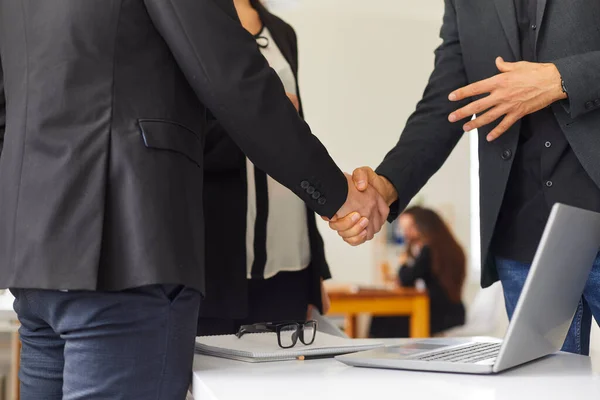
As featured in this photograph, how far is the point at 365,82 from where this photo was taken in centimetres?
645

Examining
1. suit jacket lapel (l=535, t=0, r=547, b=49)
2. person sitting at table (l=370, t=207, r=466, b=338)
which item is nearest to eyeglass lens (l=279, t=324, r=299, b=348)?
suit jacket lapel (l=535, t=0, r=547, b=49)

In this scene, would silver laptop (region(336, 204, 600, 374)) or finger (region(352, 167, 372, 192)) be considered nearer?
silver laptop (region(336, 204, 600, 374))

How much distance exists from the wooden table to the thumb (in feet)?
10.5

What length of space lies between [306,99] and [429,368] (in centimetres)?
545

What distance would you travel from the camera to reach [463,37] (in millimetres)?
1542

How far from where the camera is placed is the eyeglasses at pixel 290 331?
119cm

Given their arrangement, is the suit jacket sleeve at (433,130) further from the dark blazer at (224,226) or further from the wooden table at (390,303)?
the wooden table at (390,303)

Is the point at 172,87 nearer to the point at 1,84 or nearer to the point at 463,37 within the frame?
the point at 1,84

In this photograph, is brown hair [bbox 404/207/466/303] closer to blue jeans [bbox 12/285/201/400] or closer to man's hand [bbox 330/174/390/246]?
man's hand [bbox 330/174/390/246]

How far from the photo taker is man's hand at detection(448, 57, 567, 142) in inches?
51.4

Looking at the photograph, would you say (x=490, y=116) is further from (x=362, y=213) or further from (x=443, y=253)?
(x=443, y=253)

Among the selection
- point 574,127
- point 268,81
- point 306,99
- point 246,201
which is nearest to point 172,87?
point 268,81

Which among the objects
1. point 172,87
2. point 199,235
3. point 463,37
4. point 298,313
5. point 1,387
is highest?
point 463,37

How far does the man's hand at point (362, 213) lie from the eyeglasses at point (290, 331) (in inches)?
8.5
